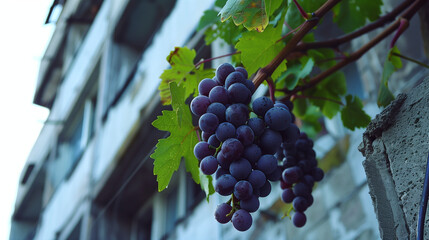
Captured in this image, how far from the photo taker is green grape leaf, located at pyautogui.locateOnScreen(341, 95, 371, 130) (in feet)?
5.14

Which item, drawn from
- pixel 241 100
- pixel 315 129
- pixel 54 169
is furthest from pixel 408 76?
pixel 54 169

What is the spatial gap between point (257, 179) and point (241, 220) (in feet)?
0.27

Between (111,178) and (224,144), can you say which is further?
(111,178)

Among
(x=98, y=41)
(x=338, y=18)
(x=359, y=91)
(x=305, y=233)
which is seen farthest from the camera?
(x=98, y=41)

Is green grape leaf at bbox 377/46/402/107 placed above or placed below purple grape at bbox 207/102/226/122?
above

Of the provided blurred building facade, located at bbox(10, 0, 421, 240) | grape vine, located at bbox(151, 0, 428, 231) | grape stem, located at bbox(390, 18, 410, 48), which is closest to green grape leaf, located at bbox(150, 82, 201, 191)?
grape vine, located at bbox(151, 0, 428, 231)

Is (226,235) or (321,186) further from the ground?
(321,186)

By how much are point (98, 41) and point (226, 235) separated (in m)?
4.97

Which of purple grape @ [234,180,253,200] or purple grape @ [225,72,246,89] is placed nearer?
purple grape @ [234,180,253,200]

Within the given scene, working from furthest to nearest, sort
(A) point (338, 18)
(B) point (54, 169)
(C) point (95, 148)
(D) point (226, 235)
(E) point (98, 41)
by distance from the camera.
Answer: (B) point (54, 169) → (E) point (98, 41) → (C) point (95, 148) → (D) point (226, 235) → (A) point (338, 18)

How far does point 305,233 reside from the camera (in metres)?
3.08

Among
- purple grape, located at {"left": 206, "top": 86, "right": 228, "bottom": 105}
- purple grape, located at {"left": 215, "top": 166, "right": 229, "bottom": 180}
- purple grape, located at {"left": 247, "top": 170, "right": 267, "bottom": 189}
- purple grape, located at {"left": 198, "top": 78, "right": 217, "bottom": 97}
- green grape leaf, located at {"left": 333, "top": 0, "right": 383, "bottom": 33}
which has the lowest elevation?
purple grape, located at {"left": 215, "top": 166, "right": 229, "bottom": 180}

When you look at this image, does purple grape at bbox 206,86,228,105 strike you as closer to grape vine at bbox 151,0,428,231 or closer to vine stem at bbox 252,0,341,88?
grape vine at bbox 151,0,428,231

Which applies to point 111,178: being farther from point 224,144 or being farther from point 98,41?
point 224,144
